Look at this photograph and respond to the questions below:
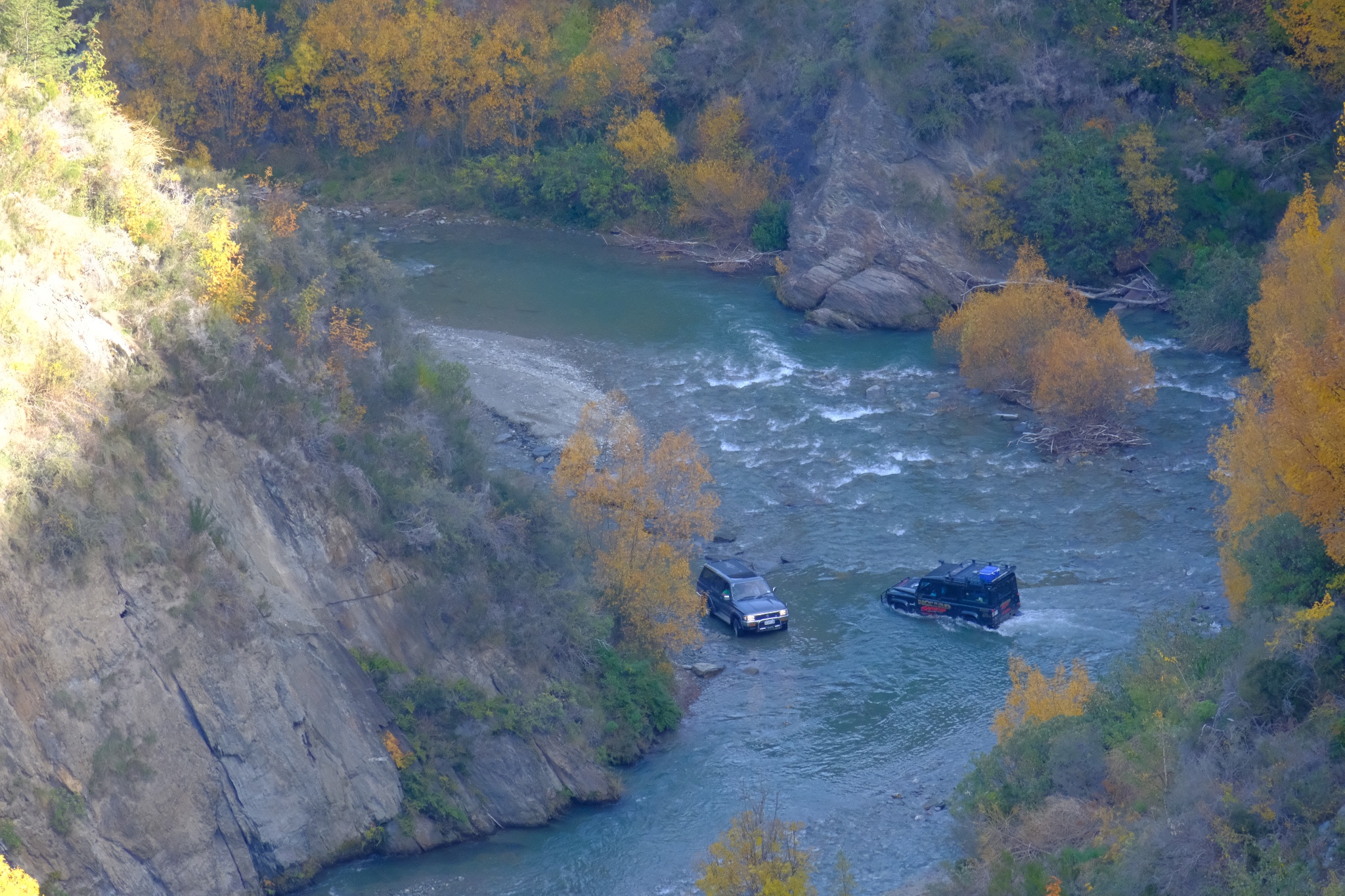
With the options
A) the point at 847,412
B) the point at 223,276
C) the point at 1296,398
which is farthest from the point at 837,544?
the point at 223,276

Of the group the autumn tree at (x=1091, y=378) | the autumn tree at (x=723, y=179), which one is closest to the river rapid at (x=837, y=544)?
the autumn tree at (x=1091, y=378)

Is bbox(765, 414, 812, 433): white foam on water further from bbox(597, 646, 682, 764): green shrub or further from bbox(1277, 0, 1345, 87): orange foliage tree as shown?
bbox(1277, 0, 1345, 87): orange foliage tree

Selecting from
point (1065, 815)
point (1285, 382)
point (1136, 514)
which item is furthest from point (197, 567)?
point (1136, 514)

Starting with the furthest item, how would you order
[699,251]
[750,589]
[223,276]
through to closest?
[699,251], [750,589], [223,276]

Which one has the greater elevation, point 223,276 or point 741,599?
point 223,276

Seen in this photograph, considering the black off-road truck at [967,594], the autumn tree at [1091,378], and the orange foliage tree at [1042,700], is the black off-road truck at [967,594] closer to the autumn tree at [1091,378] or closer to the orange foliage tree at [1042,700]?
the orange foliage tree at [1042,700]

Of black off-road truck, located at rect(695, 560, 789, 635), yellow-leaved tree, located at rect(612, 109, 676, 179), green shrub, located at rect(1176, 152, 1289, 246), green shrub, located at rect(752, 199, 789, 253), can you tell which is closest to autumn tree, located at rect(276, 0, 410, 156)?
yellow-leaved tree, located at rect(612, 109, 676, 179)

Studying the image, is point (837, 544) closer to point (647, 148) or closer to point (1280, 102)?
point (1280, 102)
